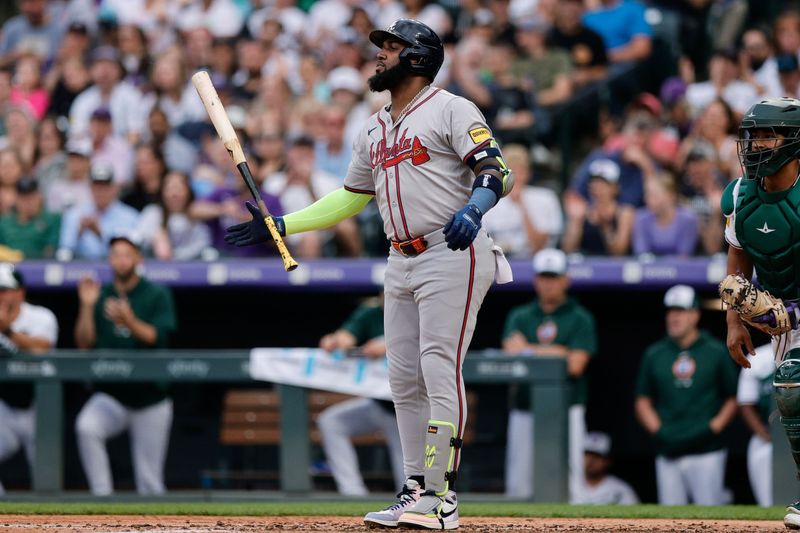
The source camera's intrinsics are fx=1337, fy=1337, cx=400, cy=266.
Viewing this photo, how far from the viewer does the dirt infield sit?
5.27 meters

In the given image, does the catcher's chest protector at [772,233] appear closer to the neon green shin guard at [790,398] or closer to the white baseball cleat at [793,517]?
the neon green shin guard at [790,398]

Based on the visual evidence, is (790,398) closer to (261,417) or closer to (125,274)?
(261,417)

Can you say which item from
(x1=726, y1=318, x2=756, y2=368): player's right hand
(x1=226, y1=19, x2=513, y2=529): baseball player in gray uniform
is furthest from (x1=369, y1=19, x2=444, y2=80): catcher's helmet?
(x1=726, y1=318, x2=756, y2=368): player's right hand

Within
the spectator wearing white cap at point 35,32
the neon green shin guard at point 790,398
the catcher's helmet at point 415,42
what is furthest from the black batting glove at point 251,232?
the spectator wearing white cap at point 35,32

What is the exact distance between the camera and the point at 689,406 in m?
8.36

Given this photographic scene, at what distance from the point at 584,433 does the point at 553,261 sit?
130cm

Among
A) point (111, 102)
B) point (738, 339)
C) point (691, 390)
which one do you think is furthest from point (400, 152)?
point (111, 102)

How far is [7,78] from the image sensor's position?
11.5 m

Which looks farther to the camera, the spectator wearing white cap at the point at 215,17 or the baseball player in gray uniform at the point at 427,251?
the spectator wearing white cap at the point at 215,17

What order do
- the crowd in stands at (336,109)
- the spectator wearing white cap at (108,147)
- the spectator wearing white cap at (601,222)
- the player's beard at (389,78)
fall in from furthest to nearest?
the spectator wearing white cap at (108,147), the crowd in stands at (336,109), the spectator wearing white cap at (601,222), the player's beard at (389,78)

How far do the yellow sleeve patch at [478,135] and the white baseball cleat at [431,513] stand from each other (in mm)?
1334

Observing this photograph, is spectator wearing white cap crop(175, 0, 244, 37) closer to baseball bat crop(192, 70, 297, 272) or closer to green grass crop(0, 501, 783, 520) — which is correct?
green grass crop(0, 501, 783, 520)

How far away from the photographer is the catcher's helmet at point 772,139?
16.5 feet

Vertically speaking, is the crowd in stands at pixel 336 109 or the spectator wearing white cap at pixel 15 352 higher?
the crowd in stands at pixel 336 109
